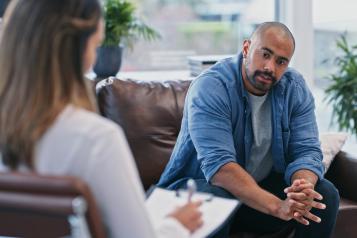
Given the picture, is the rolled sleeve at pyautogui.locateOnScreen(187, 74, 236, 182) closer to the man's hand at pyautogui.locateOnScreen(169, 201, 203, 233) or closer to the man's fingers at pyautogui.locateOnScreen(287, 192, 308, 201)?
the man's fingers at pyautogui.locateOnScreen(287, 192, 308, 201)

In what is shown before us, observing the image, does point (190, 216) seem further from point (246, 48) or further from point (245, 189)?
point (246, 48)

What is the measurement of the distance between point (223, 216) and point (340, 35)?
293cm

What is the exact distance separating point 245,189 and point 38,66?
1174 mm

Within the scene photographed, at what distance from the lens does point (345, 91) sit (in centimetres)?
385

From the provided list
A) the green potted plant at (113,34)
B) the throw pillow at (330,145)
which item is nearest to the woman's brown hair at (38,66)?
the throw pillow at (330,145)

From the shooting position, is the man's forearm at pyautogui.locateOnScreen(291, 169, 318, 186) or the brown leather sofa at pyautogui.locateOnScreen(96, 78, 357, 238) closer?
the man's forearm at pyautogui.locateOnScreen(291, 169, 318, 186)

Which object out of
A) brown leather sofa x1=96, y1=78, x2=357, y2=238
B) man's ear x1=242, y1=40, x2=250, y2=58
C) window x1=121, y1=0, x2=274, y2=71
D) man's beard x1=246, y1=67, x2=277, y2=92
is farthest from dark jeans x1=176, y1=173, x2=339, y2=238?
window x1=121, y1=0, x2=274, y2=71

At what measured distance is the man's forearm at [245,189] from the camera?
2.23m

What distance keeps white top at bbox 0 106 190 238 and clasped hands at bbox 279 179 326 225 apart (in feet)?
3.48

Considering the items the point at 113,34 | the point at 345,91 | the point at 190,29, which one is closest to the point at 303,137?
the point at 113,34

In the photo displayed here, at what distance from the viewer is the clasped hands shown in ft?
7.30

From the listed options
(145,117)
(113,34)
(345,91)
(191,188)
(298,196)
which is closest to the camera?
(191,188)

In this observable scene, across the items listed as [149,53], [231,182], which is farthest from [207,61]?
[231,182]

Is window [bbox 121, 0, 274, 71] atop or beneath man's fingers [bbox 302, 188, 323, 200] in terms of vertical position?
atop
